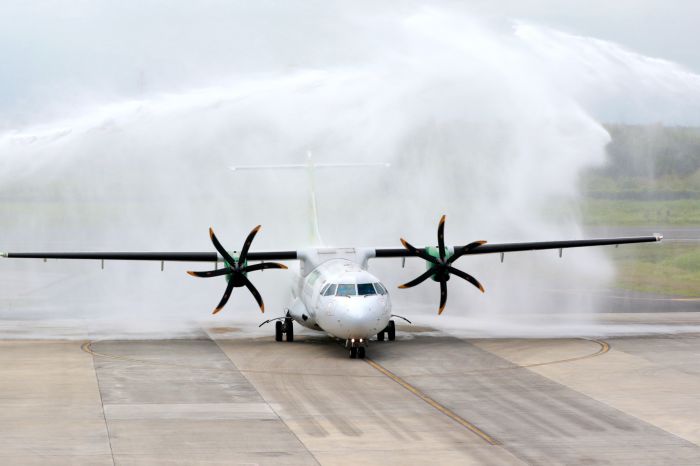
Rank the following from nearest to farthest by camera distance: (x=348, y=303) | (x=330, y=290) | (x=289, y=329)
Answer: (x=348, y=303) → (x=330, y=290) → (x=289, y=329)

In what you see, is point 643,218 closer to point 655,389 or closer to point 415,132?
point 415,132

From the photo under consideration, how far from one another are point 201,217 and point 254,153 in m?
4.17

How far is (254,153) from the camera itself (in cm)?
5172

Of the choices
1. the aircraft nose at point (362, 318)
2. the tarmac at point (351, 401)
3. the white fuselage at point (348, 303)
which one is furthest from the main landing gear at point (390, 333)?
the aircraft nose at point (362, 318)

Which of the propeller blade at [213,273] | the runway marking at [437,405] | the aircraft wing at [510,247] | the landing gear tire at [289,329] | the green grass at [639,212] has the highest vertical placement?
the green grass at [639,212]

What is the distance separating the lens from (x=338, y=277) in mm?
30969

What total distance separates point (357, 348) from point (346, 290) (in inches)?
66.9

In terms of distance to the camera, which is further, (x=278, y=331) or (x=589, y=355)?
(x=278, y=331)

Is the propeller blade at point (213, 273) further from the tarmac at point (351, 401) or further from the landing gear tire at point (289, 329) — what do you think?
the landing gear tire at point (289, 329)

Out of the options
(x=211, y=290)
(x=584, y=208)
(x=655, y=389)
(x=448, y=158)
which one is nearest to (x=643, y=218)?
(x=584, y=208)

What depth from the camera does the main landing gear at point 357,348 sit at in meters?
30.6

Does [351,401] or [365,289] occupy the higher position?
[365,289]

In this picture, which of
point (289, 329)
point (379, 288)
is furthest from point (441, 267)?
point (289, 329)

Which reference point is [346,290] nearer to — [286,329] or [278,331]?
[286,329]
